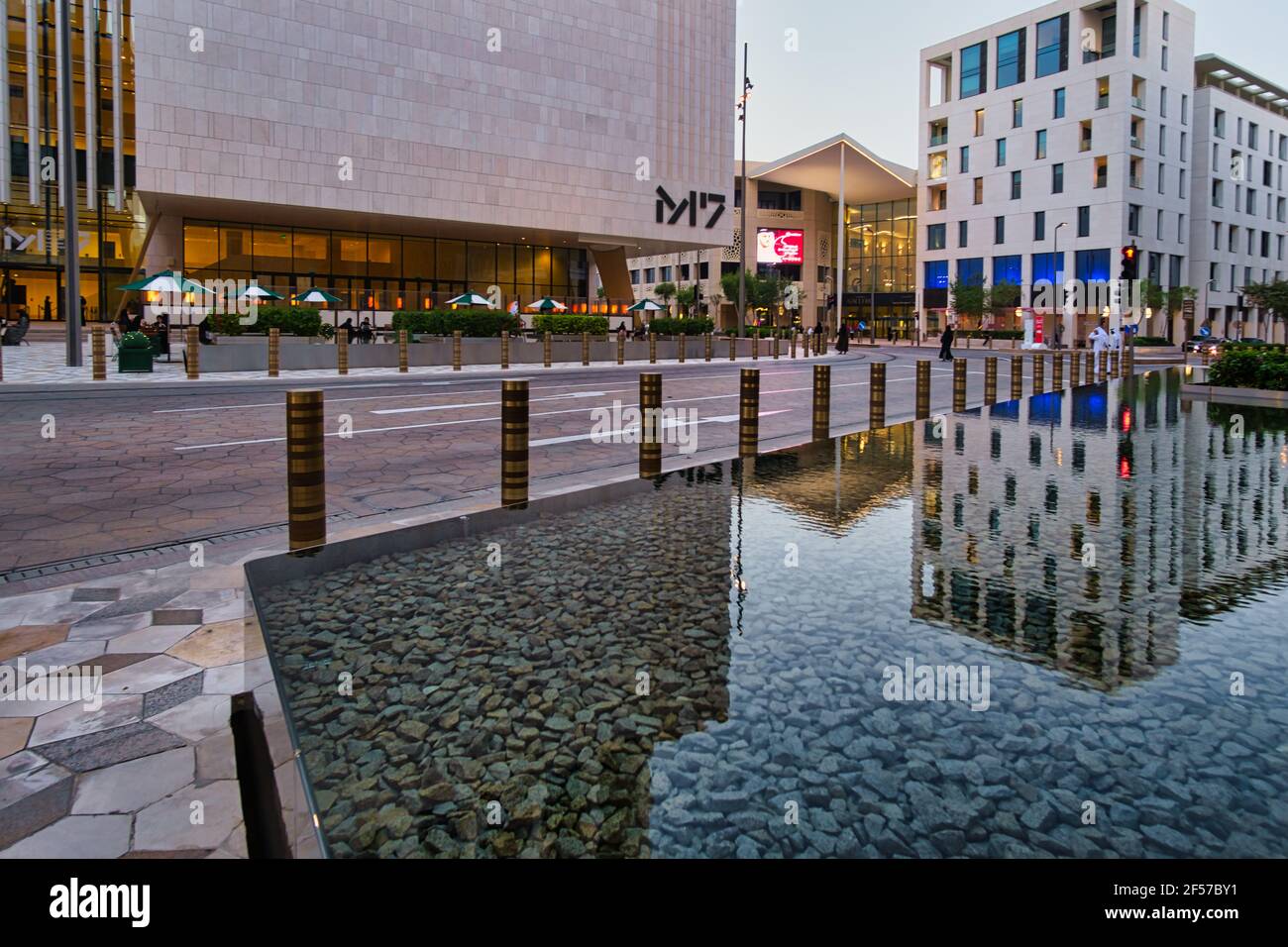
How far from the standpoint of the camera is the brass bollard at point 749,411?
10.5 meters

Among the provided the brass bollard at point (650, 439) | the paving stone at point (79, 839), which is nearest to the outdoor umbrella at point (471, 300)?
the brass bollard at point (650, 439)

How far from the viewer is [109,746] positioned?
344cm

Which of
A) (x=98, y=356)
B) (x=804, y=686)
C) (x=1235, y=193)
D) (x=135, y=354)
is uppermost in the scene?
(x=1235, y=193)

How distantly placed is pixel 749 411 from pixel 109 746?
8073 millimetres

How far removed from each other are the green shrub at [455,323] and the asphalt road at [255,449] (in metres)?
13.5

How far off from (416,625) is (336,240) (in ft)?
157

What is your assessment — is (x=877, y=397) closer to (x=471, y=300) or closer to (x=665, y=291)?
(x=471, y=300)

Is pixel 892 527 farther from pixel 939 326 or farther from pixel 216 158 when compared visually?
pixel 939 326

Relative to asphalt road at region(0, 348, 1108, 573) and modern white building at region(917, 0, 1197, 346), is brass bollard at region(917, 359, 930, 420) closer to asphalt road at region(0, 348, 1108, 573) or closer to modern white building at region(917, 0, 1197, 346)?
asphalt road at region(0, 348, 1108, 573)

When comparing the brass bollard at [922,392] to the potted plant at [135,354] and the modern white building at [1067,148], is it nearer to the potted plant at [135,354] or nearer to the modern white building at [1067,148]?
the potted plant at [135,354]

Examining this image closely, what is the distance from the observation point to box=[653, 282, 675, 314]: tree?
371ft

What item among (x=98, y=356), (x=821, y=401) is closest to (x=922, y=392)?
(x=821, y=401)
